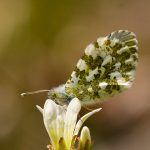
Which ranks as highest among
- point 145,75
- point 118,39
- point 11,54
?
point 11,54

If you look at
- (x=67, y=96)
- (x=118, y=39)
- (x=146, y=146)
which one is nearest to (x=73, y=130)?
(x=67, y=96)

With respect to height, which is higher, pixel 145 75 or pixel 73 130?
pixel 145 75

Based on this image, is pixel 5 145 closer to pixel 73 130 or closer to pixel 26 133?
pixel 26 133

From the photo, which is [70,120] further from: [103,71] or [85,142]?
[103,71]

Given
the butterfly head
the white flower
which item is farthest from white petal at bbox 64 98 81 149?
the butterfly head

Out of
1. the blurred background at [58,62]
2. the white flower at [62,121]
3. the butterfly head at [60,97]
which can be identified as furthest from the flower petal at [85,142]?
the blurred background at [58,62]

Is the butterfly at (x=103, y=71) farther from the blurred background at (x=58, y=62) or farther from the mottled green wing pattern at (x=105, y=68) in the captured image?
the blurred background at (x=58, y=62)
